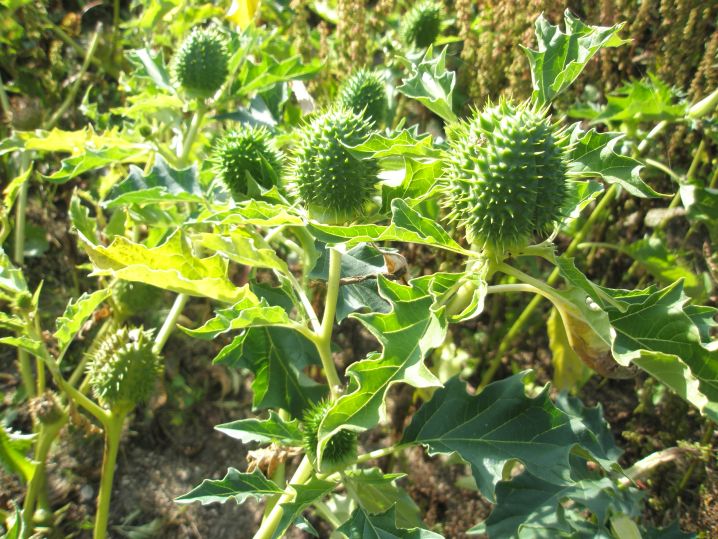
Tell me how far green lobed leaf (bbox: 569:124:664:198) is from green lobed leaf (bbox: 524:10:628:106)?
114mm

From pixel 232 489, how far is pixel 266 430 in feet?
0.46

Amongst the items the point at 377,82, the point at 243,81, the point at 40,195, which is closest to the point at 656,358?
the point at 377,82

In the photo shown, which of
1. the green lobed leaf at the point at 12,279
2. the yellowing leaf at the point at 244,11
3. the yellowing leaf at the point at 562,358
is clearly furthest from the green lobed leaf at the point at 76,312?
the yellowing leaf at the point at 562,358

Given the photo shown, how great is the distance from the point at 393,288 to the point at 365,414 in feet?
0.79

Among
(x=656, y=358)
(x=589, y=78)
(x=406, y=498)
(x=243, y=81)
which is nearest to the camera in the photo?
(x=656, y=358)

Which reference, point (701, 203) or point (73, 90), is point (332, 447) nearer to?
point (701, 203)

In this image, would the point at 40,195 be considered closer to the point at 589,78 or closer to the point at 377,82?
the point at 377,82

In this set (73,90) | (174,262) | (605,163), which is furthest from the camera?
(73,90)

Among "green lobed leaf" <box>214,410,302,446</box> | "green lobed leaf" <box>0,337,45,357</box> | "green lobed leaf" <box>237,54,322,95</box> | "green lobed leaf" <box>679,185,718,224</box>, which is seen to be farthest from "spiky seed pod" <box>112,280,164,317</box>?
"green lobed leaf" <box>679,185,718,224</box>

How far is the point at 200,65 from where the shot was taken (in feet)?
6.84

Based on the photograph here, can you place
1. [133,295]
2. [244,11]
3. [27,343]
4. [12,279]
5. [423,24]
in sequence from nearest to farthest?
[27,343], [12,279], [133,295], [244,11], [423,24]

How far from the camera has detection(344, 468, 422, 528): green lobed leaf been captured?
4.92 feet

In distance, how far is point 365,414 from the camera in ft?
3.76

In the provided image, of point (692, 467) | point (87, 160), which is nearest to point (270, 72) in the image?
point (87, 160)
